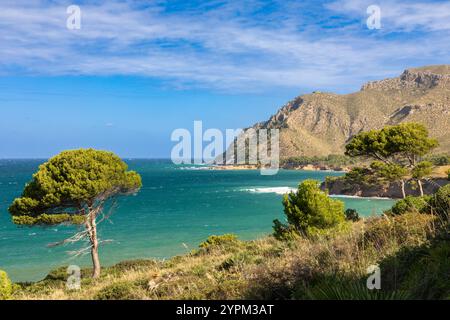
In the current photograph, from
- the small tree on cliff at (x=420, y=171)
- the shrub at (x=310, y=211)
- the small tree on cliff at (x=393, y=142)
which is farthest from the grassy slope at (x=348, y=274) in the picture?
the small tree on cliff at (x=420, y=171)

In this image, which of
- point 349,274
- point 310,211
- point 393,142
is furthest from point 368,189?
point 349,274

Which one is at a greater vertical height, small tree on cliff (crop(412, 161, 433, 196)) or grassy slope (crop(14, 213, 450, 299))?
grassy slope (crop(14, 213, 450, 299))

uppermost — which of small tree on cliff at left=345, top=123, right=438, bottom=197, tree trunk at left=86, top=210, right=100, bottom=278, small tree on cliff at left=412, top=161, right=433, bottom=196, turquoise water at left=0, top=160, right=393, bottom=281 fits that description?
small tree on cliff at left=345, top=123, right=438, bottom=197

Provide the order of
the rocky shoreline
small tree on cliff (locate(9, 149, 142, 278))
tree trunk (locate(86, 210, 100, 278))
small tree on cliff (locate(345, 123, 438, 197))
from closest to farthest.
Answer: small tree on cliff (locate(9, 149, 142, 278)), tree trunk (locate(86, 210, 100, 278)), small tree on cliff (locate(345, 123, 438, 197)), the rocky shoreline

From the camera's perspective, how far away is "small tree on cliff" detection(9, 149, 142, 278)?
20406 millimetres

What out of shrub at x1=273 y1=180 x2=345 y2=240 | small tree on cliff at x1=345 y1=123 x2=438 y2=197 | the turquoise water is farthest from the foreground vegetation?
small tree on cliff at x1=345 y1=123 x2=438 y2=197

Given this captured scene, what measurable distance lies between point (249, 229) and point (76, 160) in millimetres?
30369

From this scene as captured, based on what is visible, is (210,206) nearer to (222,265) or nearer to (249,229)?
(249,229)

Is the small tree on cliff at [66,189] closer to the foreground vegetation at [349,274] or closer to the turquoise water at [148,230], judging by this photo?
the turquoise water at [148,230]

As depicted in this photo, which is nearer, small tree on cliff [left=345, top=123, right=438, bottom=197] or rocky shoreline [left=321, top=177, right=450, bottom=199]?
small tree on cliff [left=345, top=123, right=438, bottom=197]

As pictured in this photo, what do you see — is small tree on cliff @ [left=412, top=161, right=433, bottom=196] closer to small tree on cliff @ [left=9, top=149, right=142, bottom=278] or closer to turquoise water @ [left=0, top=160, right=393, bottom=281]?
turquoise water @ [left=0, top=160, right=393, bottom=281]

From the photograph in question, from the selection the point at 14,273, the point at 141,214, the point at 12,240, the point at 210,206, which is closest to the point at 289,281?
the point at 14,273
